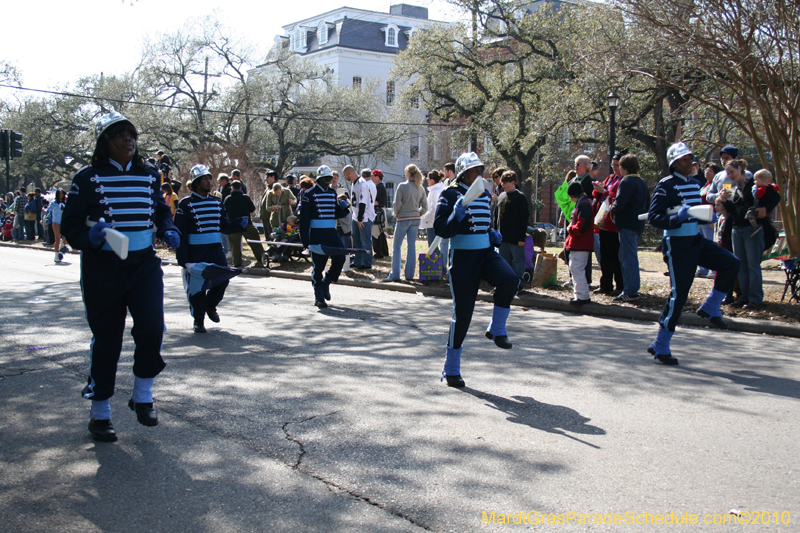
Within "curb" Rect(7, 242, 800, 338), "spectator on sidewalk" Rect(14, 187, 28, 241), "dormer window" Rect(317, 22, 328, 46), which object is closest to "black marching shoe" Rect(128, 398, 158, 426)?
"curb" Rect(7, 242, 800, 338)

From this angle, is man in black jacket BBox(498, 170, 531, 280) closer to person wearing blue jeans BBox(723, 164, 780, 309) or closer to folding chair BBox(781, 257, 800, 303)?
person wearing blue jeans BBox(723, 164, 780, 309)

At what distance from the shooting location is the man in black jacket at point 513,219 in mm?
10406

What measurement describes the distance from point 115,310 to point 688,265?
16.4 feet

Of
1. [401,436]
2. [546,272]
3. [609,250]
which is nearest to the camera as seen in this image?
[401,436]

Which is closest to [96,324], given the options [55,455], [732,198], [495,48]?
[55,455]

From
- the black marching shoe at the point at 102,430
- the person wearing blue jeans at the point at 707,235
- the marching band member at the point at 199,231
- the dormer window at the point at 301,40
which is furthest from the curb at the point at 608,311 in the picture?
the dormer window at the point at 301,40

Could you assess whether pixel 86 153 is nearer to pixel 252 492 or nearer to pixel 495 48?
pixel 495 48

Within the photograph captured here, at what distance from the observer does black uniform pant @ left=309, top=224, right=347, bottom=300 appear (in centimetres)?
1021

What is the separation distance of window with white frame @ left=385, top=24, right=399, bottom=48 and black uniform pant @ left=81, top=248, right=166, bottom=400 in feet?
214

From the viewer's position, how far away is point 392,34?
219 ft

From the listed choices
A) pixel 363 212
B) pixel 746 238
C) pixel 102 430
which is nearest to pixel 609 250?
pixel 746 238

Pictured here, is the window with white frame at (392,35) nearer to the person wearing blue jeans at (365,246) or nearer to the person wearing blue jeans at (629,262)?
the person wearing blue jeans at (365,246)

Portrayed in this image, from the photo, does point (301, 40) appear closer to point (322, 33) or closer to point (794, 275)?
point (322, 33)

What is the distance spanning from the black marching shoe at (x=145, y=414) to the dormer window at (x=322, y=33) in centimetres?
6457
